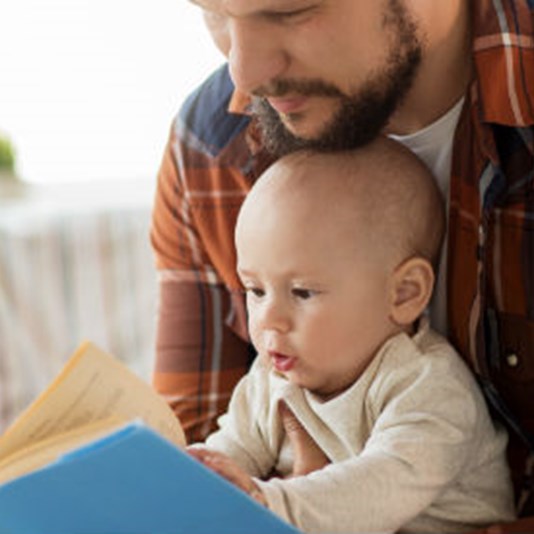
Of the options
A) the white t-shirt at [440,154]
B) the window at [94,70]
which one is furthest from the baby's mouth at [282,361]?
the window at [94,70]

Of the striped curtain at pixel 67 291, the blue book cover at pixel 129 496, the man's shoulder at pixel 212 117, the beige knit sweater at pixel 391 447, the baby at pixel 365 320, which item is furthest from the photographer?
the striped curtain at pixel 67 291

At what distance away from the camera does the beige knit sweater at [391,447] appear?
1.27 metres

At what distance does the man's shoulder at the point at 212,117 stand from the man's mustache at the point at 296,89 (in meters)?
0.27

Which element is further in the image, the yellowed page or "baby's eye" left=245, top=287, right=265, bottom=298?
"baby's eye" left=245, top=287, right=265, bottom=298

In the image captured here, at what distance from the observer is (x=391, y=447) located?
1.33 m

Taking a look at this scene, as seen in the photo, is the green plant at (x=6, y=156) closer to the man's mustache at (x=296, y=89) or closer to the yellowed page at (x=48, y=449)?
the man's mustache at (x=296, y=89)

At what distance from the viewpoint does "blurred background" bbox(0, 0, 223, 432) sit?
344 centimetres

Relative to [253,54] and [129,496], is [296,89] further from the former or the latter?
[129,496]

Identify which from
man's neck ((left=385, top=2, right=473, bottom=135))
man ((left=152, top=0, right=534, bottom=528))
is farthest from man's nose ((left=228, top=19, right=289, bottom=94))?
man's neck ((left=385, top=2, right=473, bottom=135))

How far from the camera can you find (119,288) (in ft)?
11.5

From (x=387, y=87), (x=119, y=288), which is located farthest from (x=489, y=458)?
(x=119, y=288)

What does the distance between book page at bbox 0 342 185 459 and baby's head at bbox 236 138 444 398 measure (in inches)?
8.8

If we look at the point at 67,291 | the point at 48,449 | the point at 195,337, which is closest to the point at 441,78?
the point at 195,337

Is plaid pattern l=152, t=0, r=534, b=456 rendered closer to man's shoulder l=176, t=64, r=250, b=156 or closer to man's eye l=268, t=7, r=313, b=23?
man's shoulder l=176, t=64, r=250, b=156
